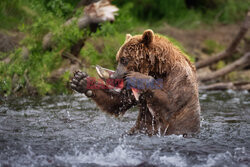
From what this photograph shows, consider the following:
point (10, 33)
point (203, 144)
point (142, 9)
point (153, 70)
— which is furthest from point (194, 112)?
point (142, 9)

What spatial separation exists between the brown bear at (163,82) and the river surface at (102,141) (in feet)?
0.62

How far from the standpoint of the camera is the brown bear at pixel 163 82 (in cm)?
408

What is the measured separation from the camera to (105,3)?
→ 7684 mm

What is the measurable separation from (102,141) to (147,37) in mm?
1224

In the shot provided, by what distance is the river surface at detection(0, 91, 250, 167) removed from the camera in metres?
3.52

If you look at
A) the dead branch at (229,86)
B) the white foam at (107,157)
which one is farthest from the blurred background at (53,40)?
the white foam at (107,157)

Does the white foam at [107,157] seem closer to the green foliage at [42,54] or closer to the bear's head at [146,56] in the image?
the bear's head at [146,56]

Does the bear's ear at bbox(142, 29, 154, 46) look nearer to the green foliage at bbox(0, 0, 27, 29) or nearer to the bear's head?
the bear's head

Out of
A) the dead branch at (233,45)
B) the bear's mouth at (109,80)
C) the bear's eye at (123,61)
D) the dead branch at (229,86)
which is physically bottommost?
the dead branch at (229,86)

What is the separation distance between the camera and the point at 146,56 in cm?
418

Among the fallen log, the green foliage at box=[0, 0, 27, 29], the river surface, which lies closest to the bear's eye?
the river surface

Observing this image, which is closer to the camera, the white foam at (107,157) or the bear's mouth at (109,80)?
the white foam at (107,157)

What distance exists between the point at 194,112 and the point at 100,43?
5.83m

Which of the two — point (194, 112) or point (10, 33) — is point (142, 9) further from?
point (194, 112)
